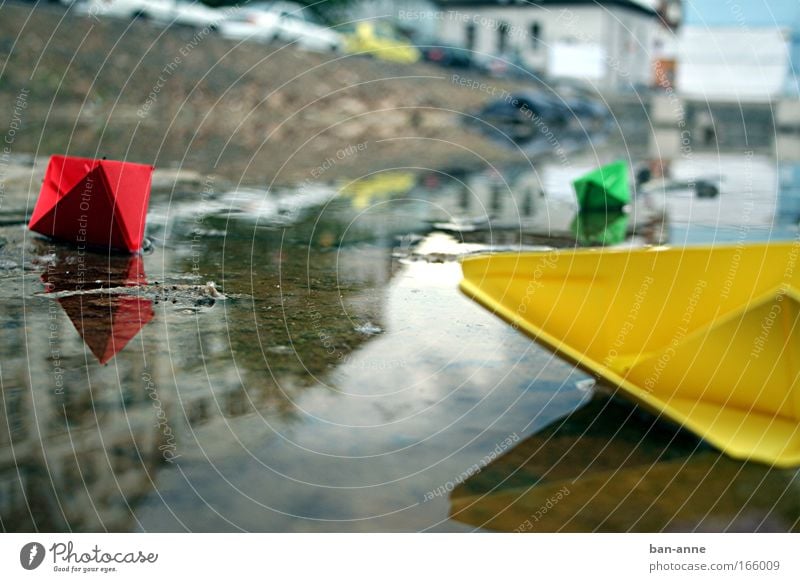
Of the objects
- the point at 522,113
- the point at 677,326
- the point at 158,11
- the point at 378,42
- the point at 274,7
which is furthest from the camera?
the point at 378,42

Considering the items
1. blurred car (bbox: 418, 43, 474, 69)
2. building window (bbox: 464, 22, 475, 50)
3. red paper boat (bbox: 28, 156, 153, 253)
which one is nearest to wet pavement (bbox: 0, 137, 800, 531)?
red paper boat (bbox: 28, 156, 153, 253)

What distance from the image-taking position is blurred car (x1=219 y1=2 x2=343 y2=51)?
23.3 meters

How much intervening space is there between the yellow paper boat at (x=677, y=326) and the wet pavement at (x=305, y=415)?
20 cm

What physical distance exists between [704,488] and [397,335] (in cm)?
209

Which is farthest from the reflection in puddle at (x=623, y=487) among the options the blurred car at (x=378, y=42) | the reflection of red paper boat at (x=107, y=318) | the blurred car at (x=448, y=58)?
the blurred car at (x=448, y=58)

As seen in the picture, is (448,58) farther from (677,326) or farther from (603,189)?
(677,326)

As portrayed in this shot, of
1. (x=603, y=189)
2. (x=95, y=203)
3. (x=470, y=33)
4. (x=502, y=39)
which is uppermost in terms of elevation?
(x=470, y=33)

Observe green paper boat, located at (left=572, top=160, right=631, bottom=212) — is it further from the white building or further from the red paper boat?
the white building

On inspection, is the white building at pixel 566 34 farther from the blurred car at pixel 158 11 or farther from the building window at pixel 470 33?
the blurred car at pixel 158 11

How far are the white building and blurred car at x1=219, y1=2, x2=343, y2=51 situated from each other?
11057mm

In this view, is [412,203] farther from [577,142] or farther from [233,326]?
[577,142]

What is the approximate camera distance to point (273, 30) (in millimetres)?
24406

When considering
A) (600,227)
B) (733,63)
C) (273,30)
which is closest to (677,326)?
(600,227)

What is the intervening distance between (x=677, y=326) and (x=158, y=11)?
19716 millimetres
